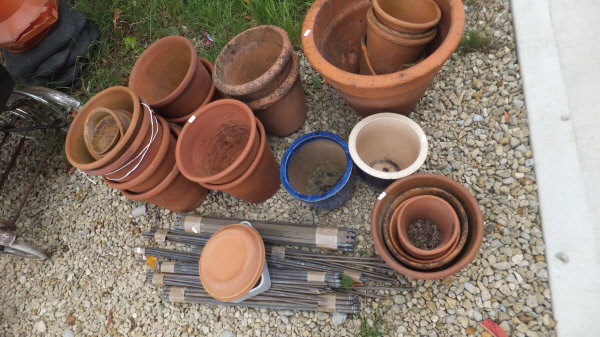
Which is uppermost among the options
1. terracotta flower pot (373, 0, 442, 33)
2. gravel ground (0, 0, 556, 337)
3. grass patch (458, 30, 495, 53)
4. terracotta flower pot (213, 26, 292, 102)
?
terracotta flower pot (373, 0, 442, 33)

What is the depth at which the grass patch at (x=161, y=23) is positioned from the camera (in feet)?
10.1

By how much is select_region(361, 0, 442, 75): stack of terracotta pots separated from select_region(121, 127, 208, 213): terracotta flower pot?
1.44 metres

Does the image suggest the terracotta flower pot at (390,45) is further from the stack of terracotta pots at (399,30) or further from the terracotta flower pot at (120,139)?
the terracotta flower pot at (120,139)

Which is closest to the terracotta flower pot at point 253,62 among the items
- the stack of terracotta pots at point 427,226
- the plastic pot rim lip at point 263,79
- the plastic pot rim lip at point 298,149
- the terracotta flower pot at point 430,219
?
the plastic pot rim lip at point 263,79

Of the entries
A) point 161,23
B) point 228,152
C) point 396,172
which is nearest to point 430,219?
point 396,172

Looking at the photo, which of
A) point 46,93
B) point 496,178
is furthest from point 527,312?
point 46,93

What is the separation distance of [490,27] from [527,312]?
1.97 meters

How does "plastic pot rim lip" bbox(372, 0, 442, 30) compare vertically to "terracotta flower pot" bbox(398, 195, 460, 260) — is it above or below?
above

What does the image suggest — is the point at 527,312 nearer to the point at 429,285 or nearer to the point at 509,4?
the point at 429,285

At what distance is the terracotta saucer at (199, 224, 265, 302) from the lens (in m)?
1.96

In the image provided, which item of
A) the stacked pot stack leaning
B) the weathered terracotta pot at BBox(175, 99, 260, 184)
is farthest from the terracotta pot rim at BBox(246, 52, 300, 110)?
the weathered terracotta pot at BBox(175, 99, 260, 184)

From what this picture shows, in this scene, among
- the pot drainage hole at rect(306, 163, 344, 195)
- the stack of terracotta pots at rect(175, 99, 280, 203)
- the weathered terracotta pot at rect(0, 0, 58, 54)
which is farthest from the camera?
the weathered terracotta pot at rect(0, 0, 58, 54)

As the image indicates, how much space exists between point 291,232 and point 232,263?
47 centimetres

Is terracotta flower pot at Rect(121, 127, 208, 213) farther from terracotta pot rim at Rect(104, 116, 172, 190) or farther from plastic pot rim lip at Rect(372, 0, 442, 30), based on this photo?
plastic pot rim lip at Rect(372, 0, 442, 30)
